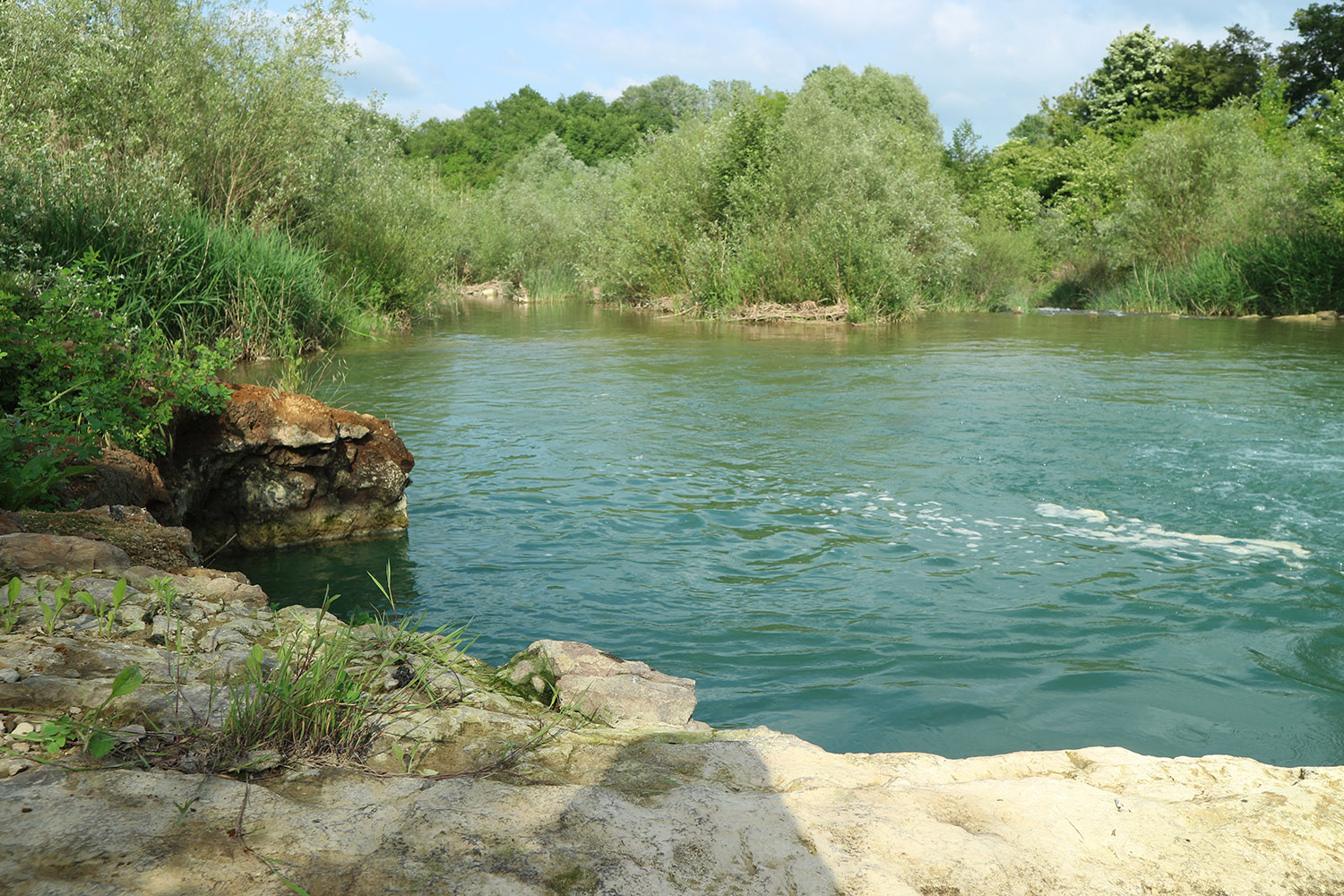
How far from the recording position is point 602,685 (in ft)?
13.4

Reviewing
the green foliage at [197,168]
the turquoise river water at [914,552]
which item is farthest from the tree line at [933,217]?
the turquoise river water at [914,552]

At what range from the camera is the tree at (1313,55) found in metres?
46.3

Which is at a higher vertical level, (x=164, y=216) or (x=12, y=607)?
(x=164, y=216)

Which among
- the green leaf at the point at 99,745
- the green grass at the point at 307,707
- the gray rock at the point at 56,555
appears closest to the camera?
the green leaf at the point at 99,745

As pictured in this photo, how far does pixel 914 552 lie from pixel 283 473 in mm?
4853

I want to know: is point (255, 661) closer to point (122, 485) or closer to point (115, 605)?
point (115, 605)

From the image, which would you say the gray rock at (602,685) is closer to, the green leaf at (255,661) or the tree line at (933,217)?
the green leaf at (255,661)

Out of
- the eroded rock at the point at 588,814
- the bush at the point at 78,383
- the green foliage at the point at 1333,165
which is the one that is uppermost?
the green foliage at the point at 1333,165

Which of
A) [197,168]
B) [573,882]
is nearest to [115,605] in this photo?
[573,882]

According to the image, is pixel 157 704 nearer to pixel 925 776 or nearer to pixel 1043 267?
pixel 925 776

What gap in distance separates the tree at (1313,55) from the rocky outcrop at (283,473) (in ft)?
172

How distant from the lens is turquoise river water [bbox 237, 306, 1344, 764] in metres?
4.84

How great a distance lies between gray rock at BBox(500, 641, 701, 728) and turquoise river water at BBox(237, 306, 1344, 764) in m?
0.50

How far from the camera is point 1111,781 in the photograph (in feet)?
10.6
